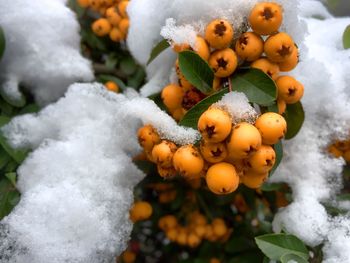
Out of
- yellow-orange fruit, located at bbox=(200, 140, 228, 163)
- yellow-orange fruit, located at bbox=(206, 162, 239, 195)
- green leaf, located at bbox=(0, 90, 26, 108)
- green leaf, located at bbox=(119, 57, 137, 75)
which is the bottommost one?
green leaf, located at bbox=(119, 57, 137, 75)

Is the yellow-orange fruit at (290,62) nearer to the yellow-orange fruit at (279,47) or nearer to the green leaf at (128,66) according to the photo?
the yellow-orange fruit at (279,47)

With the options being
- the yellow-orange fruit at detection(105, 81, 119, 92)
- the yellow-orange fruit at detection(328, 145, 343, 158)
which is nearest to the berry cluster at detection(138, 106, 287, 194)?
the yellow-orange fruit at detection(328, 145, 343, 158)

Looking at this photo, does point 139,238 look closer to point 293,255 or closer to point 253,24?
point 293,255

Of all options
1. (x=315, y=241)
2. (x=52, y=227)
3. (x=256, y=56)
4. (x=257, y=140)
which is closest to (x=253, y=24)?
(x=256, y=56)

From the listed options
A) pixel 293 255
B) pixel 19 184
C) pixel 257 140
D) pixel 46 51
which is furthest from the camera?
pixel 46 51

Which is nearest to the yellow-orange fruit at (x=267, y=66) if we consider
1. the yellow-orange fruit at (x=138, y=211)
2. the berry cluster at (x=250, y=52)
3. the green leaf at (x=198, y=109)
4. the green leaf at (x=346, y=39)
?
the berry cluster at (x=250, y=52)

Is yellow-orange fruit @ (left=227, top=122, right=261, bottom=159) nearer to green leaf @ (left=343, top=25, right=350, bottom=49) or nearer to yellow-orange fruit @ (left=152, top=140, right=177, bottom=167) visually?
yellow-orange fruit @ (left=152, top=140, right=177, bottom=167)
